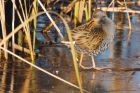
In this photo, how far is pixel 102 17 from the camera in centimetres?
807

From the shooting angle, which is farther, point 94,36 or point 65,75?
point 94,36

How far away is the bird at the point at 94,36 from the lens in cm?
791

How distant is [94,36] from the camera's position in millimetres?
7973

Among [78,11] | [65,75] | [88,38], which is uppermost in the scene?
[78,11]

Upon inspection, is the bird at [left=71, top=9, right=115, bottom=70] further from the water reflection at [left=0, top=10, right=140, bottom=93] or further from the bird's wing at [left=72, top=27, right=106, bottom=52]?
the water reflection at [left=0, top=10, right=140, bottom=93]

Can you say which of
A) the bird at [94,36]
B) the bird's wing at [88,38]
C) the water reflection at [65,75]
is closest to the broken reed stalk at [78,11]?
the water reflection at [65,75]

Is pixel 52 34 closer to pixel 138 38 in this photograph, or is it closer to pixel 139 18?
Answer: pixel 138 38

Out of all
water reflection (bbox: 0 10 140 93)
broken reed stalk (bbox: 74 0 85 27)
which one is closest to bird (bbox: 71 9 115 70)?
water reflection (bbox: 0 10 140 93)

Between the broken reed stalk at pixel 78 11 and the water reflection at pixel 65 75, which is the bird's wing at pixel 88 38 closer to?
the water reflection at pixel 65 75

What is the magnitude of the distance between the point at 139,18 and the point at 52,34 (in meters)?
3.07

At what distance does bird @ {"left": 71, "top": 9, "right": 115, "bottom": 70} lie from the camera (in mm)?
7913

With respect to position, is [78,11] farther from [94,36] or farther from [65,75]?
[65,75]

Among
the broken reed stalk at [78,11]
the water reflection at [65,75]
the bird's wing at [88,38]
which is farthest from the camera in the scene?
the broken reed stalk at [78,11]

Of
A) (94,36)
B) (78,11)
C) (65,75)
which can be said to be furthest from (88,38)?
(78,11)
